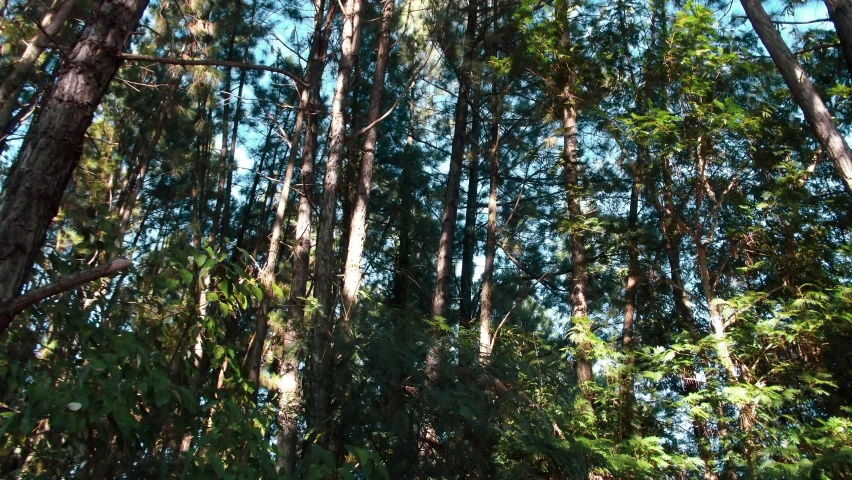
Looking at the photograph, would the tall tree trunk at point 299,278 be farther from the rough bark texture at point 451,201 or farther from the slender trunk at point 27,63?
the slender trunk at point 27,63

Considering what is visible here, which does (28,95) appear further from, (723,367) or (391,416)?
(723,367)

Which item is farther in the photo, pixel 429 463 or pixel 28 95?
pixel 28 95

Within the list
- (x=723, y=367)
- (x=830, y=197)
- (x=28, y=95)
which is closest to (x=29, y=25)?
(x=28, y=95)

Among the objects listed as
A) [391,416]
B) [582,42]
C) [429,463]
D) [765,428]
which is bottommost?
[429,463]

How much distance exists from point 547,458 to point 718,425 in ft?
7.29

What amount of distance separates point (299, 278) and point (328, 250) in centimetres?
72

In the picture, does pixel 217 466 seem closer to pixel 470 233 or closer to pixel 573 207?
pixel 573 207

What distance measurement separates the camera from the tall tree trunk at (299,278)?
6.56 m

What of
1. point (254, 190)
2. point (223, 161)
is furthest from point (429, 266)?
point (223, 161)

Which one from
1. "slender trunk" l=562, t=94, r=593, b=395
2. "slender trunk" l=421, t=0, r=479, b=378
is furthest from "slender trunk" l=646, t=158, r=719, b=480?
"slender trunk" l=421, t=0, r=479, b=378

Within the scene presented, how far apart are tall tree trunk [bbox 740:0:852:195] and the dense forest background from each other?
0.03 meters

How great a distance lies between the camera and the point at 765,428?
6539 millimetres

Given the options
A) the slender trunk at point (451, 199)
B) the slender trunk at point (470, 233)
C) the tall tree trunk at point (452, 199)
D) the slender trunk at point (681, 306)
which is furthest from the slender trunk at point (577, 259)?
the slender trunk at point (470, 233)

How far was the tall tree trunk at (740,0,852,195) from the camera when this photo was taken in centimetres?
606
